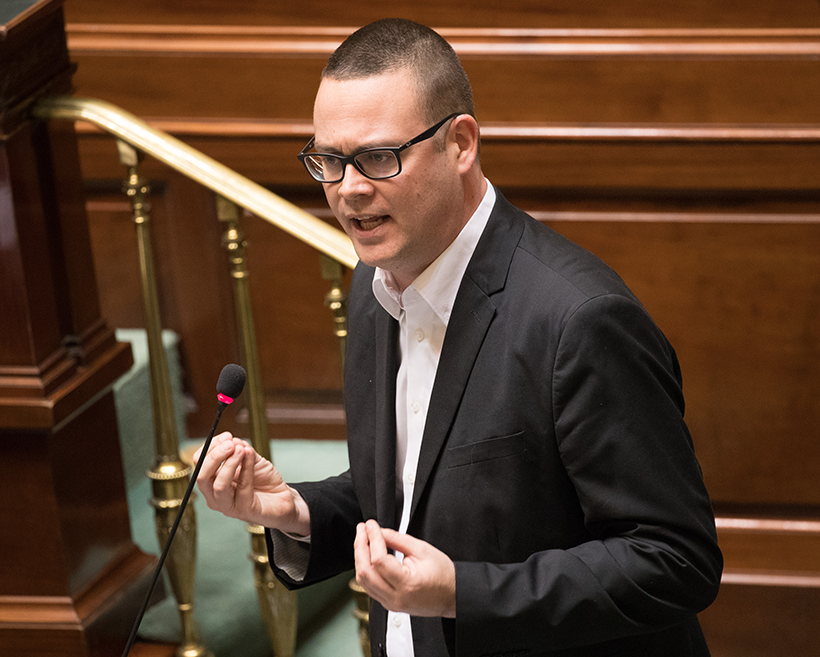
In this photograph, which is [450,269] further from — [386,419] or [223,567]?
[223,567]

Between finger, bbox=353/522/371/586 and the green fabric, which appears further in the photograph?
the green fabric

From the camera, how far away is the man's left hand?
3.64ft

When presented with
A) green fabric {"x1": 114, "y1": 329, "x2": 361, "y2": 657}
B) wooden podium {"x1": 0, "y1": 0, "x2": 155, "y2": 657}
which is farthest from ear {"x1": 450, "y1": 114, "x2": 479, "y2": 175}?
green fabric {"x1": 114, "y1": 329, "x2": 361, "y2": 657}

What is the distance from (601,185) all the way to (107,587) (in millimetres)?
1628

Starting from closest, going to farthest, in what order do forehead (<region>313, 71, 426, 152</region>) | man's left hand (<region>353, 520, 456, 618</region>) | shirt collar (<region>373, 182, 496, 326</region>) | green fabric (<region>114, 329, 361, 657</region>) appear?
1. man's left hand (<region>353, 520, 456, 618</region>)
2. forehead (<region>313, 71, 426, 152</region>)
3. shirt collar (<region>373, 182, 496, 326</region>)
4. green fabric (<region>114, 329, 361, 657</region>)

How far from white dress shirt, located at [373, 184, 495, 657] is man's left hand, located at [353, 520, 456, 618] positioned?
8.5 inches

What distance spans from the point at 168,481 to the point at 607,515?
126cm

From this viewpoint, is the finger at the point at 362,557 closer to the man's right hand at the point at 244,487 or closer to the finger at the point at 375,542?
the finger at the point at 375,542

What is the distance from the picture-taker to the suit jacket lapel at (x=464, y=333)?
129 centimetres

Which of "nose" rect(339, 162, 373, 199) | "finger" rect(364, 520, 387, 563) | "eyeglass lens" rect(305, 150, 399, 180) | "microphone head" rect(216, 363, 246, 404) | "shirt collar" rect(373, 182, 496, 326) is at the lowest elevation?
"finger" rect(364, 520, 387, 563)

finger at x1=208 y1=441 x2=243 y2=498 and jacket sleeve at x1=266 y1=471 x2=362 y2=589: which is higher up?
finger at x1=208 y1=441 x2=243 y2=498

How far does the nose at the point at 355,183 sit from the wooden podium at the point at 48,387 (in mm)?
954

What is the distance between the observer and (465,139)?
1273 millimetres

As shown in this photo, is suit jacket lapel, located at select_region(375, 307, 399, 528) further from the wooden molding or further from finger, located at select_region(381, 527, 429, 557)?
the wooden molding
